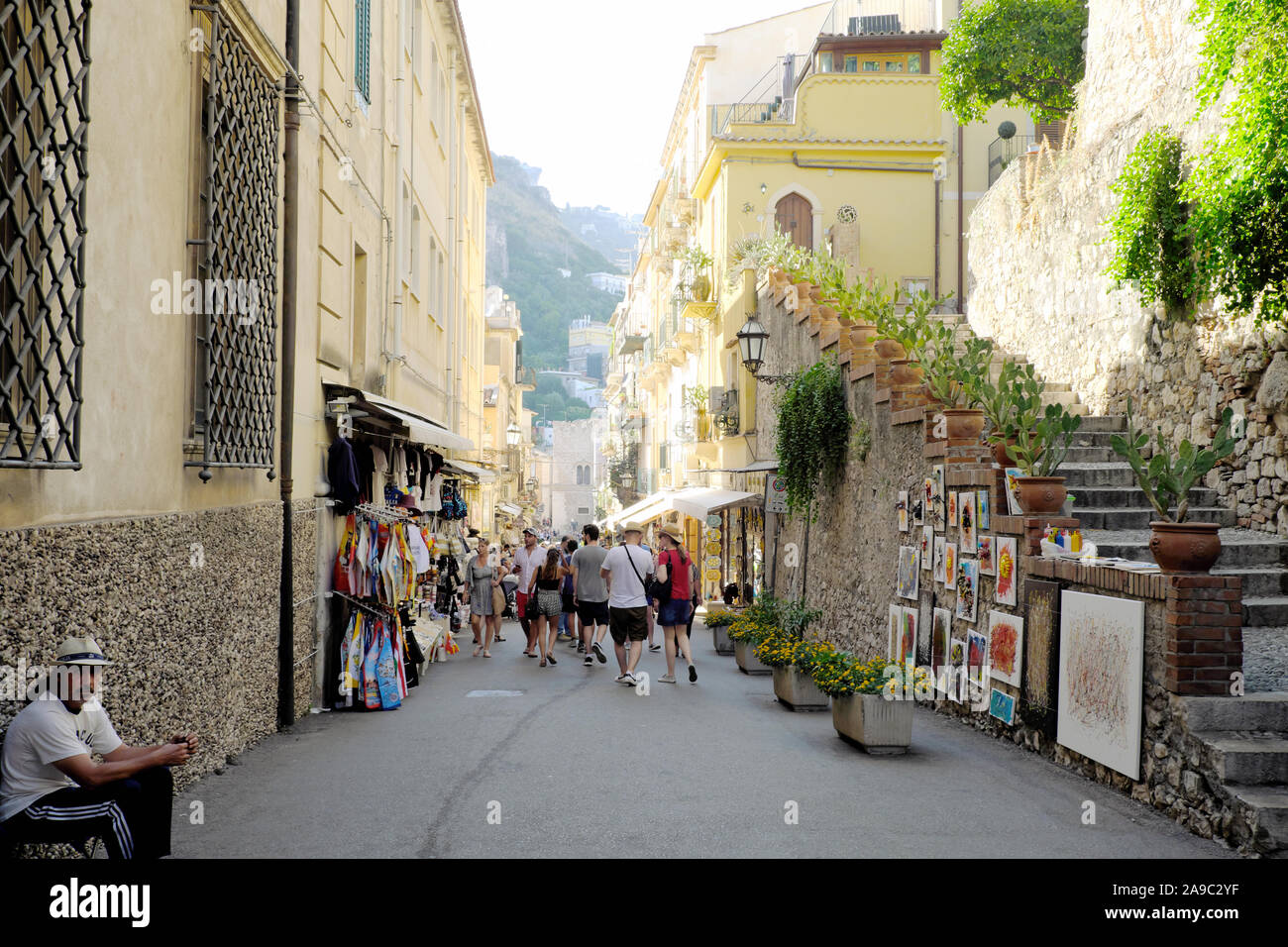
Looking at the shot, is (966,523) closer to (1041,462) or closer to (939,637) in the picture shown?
(1041,462)

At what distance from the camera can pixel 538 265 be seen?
13375cm

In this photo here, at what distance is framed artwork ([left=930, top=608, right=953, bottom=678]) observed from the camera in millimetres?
10430

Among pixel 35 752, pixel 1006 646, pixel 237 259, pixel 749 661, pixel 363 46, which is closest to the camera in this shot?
pixel 35 752

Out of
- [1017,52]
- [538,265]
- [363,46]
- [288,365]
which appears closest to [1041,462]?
[288,365]

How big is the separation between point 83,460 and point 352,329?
792cm

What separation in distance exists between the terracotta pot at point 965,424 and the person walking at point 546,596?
20.9 feet

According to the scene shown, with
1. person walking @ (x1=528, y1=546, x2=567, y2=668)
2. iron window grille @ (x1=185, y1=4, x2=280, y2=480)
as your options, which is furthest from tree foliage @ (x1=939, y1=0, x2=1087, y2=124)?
iron window grille @ (x1=185, y1=4, x2=280, y2=480)

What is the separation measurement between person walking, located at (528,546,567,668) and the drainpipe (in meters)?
5.55

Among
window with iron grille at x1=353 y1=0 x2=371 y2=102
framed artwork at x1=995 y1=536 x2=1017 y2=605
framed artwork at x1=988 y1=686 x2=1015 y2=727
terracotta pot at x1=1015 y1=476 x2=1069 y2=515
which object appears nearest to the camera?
terracotta pot at x1=1015 y1=476 x2=1069 y2=515

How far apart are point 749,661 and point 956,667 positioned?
15.6 feet

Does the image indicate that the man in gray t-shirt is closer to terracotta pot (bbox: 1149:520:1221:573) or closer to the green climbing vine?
the green climbing vine

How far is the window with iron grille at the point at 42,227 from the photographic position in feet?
14.8

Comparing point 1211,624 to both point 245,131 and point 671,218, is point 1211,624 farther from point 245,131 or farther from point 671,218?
point 671,218

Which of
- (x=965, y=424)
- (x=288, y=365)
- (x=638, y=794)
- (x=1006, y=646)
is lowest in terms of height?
(x=638, y=794)
